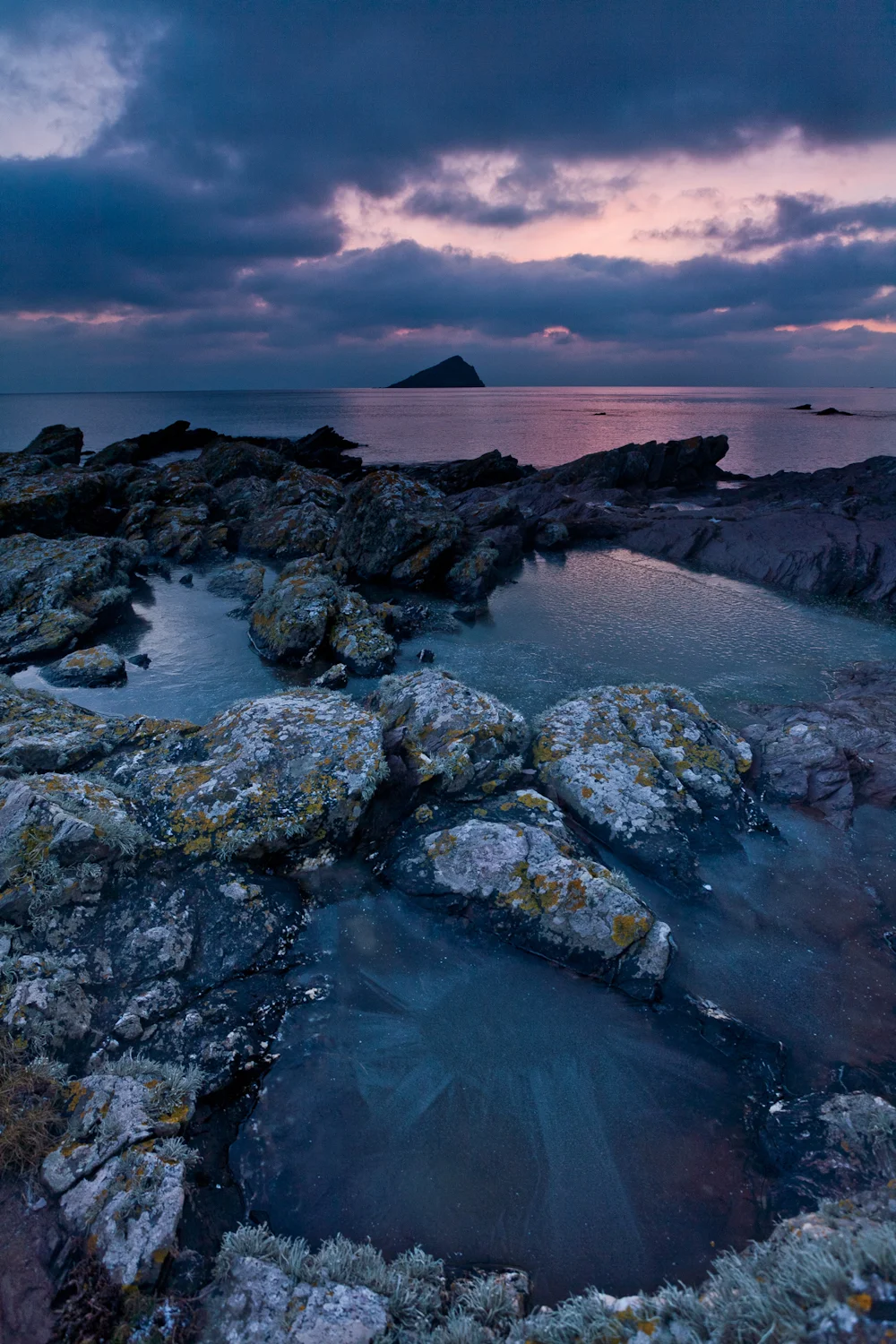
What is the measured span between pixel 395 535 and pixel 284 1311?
→ 767 inches

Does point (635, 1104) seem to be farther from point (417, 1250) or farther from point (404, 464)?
point (404, 464)

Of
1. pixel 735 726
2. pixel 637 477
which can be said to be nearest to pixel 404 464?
pixel 637 477

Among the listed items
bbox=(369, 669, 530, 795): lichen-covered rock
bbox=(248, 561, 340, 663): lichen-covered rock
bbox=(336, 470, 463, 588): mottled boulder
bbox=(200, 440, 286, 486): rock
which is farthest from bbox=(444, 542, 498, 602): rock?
bbox=(200, 440, 286, 486): rock

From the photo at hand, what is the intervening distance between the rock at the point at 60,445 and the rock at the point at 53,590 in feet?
115

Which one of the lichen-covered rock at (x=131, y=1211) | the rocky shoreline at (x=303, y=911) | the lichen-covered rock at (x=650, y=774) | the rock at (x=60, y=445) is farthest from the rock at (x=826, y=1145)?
the rock at (x=60, y=445)

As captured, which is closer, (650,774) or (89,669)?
(650,774)

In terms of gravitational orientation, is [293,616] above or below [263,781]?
above

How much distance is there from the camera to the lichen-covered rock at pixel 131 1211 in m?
3.77

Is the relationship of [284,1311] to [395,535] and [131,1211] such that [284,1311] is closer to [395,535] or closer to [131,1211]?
[131,1211]

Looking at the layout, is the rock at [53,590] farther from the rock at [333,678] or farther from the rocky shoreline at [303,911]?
the rock at [333,678]

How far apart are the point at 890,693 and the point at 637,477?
29.1 m

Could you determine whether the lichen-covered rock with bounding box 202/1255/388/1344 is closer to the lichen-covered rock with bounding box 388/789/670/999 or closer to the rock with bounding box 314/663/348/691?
the lichen-covered rock with bounding box 388/789/670/999

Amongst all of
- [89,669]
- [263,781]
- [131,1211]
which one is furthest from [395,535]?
[131,1211]

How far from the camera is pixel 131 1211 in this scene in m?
3.97
